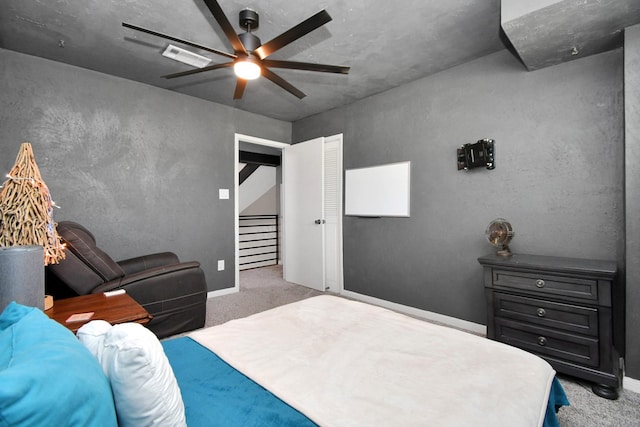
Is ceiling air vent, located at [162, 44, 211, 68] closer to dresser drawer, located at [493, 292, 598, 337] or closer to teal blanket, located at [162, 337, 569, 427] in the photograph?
teal blanket, located at [162, 337, 569, 427]

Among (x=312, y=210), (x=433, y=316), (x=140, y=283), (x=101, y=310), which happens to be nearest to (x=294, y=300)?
(x=312, y=210)

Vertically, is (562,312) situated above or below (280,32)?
below

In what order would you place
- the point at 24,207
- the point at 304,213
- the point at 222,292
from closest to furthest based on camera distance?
the point at 24,207, the point at 222,292, the point at 304,213

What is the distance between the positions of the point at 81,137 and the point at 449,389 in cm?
374

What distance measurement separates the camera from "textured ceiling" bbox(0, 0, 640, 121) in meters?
2.11

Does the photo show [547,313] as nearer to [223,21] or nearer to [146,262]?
[223,21]

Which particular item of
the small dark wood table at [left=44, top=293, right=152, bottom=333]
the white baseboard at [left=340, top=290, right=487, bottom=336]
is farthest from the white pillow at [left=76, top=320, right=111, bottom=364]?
the white baseboard at [left=340, top=290, right=487, bottom=336]

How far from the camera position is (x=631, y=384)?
1.97 metres

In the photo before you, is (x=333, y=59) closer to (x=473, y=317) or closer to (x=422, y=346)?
(x=422, y=346)

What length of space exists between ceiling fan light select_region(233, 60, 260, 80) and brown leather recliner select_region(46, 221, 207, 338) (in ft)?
5.45

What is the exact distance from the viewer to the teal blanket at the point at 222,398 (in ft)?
3.04

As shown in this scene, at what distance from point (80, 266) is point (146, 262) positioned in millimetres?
1056

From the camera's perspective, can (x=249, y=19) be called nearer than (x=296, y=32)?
No

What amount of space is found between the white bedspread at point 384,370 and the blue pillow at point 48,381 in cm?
57
